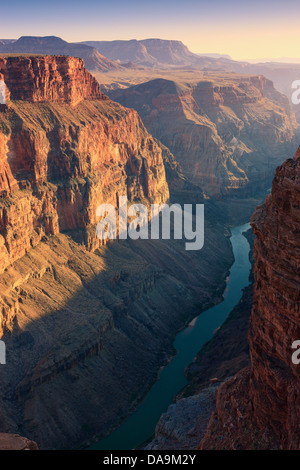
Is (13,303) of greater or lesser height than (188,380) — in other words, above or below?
above

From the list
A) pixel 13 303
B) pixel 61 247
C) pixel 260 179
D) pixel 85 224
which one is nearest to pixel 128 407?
pixel 13 303

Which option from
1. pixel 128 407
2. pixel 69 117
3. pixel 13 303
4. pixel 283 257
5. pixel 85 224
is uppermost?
pixel 69 117

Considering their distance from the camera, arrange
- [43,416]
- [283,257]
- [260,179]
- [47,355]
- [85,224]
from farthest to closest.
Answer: [260,179] → [85,224] → [47,355] → [43,416] → [283,257]

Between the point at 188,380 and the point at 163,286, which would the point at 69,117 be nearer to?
the point at 163,286

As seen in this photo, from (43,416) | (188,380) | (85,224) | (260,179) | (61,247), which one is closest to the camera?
(43,416)

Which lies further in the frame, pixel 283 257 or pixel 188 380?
pixel 188 380

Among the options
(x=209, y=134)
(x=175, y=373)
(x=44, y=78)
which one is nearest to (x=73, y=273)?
(x=175, y=373)
